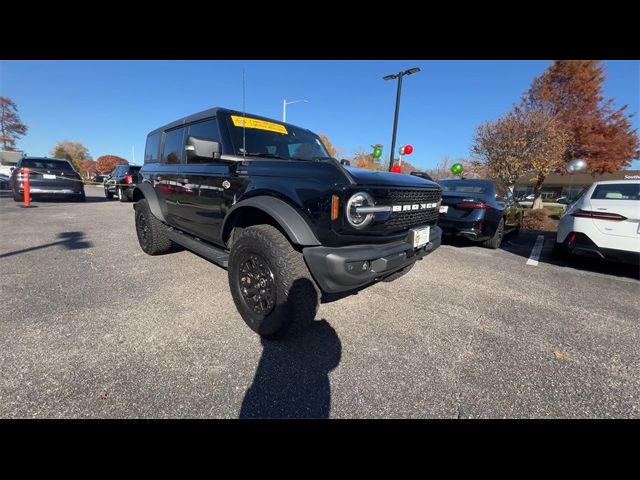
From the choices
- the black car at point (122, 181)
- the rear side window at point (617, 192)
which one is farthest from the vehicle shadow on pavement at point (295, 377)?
the black car at point (122, 181)

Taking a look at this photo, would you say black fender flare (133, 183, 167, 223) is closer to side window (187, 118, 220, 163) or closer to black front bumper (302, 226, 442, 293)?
side window (187, 118, 220, 163)

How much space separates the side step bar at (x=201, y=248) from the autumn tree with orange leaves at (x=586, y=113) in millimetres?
17517

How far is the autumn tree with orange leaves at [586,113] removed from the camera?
1406 cm

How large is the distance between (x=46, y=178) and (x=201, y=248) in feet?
34.9

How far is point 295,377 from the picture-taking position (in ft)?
6.04

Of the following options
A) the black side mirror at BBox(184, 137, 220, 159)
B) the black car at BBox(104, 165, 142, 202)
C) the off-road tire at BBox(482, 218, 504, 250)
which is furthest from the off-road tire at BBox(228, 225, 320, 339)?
the black car at BBox(104, 165, 142, 202)

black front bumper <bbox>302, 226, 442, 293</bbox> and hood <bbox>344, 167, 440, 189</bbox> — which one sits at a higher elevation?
hood <bbox>344, 167, 440, 189</bbox>

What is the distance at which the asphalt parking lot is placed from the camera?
1.63 metres

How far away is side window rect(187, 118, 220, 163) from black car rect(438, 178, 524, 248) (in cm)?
394

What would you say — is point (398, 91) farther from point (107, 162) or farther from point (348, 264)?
point (107, 162)

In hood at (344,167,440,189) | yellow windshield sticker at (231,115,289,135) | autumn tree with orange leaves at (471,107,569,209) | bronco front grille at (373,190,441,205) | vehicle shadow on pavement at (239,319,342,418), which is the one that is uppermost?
autumn tree with orange leaves at (471,107,569,209)

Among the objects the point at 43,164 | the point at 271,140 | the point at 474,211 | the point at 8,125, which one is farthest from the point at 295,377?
the point at 8,125

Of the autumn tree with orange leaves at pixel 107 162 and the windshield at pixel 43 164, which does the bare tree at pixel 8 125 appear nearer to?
the autumn tree with orange leaves at pixel 107 162
